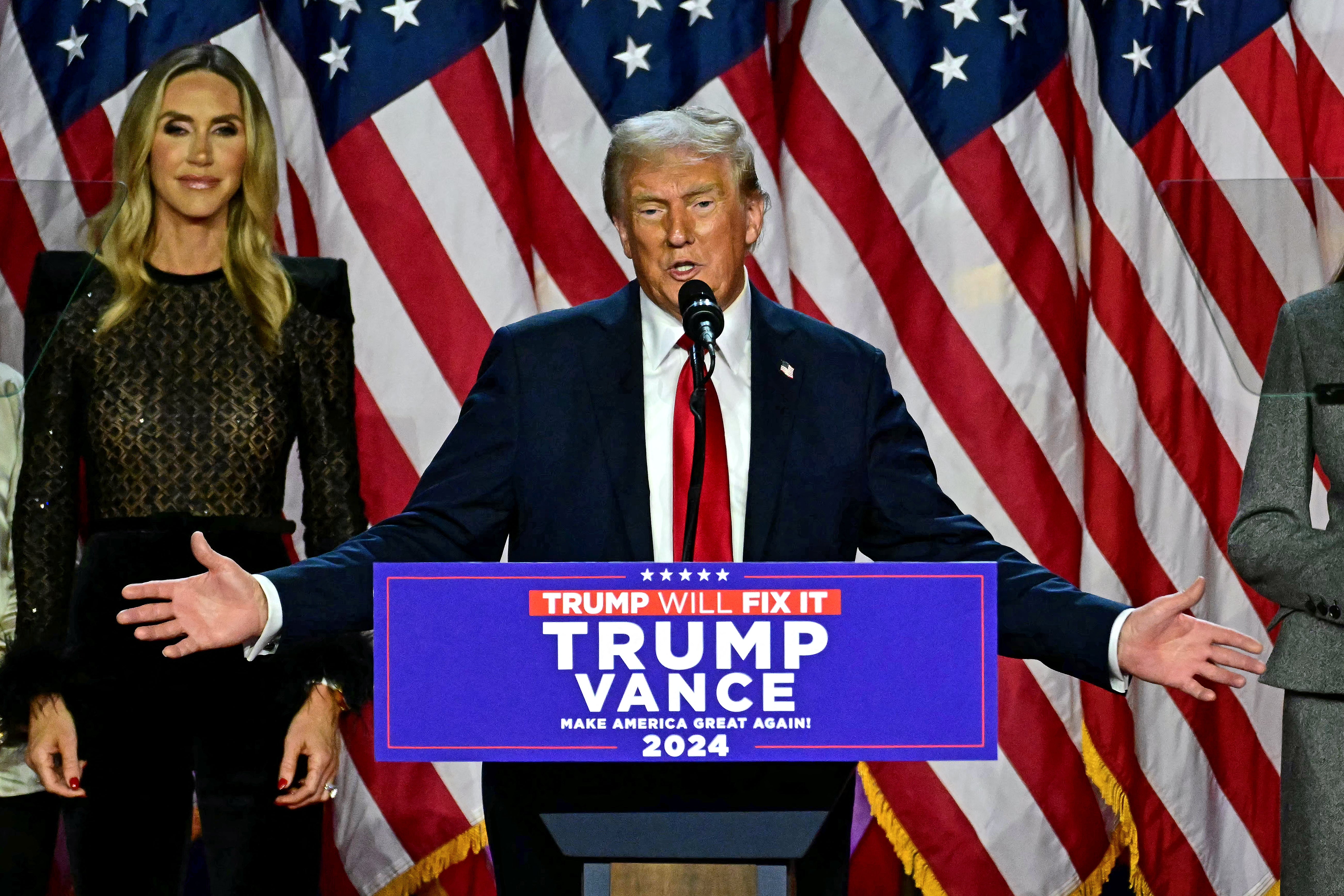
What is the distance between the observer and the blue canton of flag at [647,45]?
10.6 feet

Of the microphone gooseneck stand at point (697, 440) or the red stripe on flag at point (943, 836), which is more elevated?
the microphone gooseneck stand at point (697, 440)

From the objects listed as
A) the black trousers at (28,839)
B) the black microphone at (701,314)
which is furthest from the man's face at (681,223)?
the black trousers at (28,839)

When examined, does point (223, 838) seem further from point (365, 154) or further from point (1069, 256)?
point (1069, 256)

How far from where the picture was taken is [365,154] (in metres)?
3.15

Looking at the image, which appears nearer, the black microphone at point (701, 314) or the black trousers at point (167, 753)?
the black microphone at point (701, 314)

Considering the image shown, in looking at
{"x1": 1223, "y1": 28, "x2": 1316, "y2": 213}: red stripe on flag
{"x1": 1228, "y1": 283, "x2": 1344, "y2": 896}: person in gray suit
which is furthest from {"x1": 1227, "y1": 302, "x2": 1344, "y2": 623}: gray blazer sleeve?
{"x1": 1223, "y1": 28, "x2": 1316, "y2": 213}: red stripe on flag

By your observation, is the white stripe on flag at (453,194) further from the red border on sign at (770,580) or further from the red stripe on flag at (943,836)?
the red border on sign at (770,580)

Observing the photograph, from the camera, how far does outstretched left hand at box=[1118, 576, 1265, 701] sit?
1443 mm

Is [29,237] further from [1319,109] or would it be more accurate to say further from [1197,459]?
[1319,109]

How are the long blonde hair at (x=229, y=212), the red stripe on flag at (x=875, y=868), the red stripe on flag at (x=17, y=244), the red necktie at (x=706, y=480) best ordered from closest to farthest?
the red necktie at (x=706, y=480) < the red stripe on flag at (x=17, y=244) < the long blonde hair at (x=229, y=212) < the red stripe on flag at (x=875, y=868)

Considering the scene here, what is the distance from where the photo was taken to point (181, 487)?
83.8 inches

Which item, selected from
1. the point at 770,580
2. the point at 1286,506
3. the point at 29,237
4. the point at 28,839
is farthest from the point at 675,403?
the point at 28,839

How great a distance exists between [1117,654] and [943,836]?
1.91 m

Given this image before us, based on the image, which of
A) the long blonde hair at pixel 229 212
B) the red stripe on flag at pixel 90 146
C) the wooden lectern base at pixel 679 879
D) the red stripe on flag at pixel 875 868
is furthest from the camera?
the red stripe on flag at pixel 875 868
